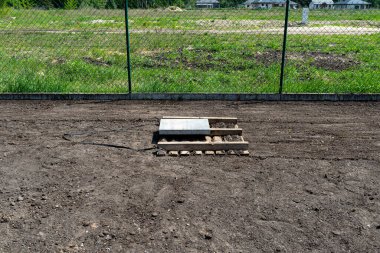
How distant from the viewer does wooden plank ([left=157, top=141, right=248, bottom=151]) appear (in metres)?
5.48

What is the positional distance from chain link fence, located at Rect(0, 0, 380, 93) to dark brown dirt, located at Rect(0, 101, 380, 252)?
1865 millimetres

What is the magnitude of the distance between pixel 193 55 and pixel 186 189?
33.1 feet

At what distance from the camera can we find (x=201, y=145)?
5512 mm

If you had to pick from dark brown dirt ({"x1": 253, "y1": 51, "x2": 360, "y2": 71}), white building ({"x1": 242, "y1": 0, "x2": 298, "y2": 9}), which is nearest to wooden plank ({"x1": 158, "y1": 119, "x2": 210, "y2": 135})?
white building ({"x1": 242, "y1": 0, "x2": 298, "y2": 9})

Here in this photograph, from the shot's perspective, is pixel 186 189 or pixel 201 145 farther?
pixel 201 145

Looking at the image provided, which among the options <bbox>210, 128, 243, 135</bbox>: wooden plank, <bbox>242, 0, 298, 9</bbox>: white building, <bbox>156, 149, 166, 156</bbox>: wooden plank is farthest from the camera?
<bbox>242, 0, 298, 9</bbox>: white building

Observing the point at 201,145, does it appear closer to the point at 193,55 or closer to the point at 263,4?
the point at 263,4

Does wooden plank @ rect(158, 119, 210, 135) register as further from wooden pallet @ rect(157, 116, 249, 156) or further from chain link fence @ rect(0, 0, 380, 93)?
chain link fence @ rect(0, 0, 380, 93)

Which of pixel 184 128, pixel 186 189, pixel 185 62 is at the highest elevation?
pixel 185 62

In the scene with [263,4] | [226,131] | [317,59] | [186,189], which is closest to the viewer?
[186,189]

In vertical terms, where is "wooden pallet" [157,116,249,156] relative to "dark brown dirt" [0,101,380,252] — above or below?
above

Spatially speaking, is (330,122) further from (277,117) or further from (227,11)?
(227,11)

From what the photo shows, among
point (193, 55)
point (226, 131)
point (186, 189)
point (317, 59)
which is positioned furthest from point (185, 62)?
point (186, 189)

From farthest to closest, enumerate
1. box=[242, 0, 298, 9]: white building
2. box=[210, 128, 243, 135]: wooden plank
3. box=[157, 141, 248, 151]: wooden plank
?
box=[242, 0, 298, 9]: white building, box=[210, 128, 243, 135]: wooden plank, box=[157, 141, 248, 151]: wooden plank
